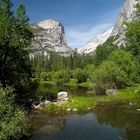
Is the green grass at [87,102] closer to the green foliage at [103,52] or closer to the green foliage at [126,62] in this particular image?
the green foliage at [126,62]

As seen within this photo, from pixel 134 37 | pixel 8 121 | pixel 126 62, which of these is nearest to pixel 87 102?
pixel 134 37

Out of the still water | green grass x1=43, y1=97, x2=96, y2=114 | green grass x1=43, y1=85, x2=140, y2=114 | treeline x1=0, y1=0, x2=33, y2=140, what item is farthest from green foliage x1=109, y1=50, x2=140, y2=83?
treeline x1=0, y1=0, x2=33, y2=140

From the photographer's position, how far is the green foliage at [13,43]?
54406 mm

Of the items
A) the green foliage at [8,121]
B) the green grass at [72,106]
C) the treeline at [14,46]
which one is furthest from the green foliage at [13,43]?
the green foliage at [8,121]

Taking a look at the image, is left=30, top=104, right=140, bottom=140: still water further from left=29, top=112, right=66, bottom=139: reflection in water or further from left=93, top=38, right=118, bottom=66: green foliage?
left=93, top=38, right=118, bottom=66: green foliage

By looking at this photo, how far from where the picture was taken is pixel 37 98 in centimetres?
6225

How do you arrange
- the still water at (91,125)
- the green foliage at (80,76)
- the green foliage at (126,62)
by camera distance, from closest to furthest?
the still water at (91,125) → the green foliage at (126,62) → the green foliage at (80,76)

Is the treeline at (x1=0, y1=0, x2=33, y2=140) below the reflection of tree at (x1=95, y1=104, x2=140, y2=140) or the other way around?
the other way around

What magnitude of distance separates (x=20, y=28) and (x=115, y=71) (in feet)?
131

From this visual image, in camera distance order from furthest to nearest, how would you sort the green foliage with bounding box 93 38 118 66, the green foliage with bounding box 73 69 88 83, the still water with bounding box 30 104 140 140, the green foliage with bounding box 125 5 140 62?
the green foliage with bounding box 93 38 118 66 < the green foliage with bounding box 73 69 88 83 < the green foliage with bounding box 125 5 140 62 < the still water with bounding box 30 104 140 140

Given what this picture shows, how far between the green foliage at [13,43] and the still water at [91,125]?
9982mm

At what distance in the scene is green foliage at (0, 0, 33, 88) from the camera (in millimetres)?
54406

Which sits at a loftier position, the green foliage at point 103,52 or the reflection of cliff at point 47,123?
the green foliage at point 103,52

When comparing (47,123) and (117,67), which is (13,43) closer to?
(47,123)
